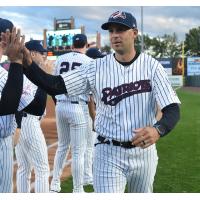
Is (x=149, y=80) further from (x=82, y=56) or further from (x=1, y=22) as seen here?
(x=82, y=56)

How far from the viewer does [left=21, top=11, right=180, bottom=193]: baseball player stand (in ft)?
11.2

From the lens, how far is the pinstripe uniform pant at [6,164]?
3553 millimetres

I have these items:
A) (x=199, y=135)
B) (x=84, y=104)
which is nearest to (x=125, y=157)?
(x=84, y=104)

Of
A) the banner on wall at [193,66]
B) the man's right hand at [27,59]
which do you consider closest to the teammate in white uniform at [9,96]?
the man's right hand at [27,59]

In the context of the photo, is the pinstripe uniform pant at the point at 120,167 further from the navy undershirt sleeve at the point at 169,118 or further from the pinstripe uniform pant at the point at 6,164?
the pinstripe uniform pant at the point at 6,164

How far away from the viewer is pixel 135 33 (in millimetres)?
3574

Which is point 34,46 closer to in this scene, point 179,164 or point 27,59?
point 27,59

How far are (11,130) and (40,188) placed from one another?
1.49m

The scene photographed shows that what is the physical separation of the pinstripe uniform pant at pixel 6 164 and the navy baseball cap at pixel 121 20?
122cm

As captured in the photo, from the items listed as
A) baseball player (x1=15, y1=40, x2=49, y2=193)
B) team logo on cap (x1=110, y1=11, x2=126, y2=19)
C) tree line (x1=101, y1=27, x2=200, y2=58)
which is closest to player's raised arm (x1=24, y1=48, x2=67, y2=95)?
team logo on cap (x1=110, y1=11, x2=126, y2=19)

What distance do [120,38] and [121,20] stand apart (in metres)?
0.14

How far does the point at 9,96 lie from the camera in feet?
9.27

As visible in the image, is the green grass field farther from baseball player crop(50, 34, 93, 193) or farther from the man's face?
the man's face

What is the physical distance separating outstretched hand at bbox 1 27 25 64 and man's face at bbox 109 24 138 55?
2.78ft
